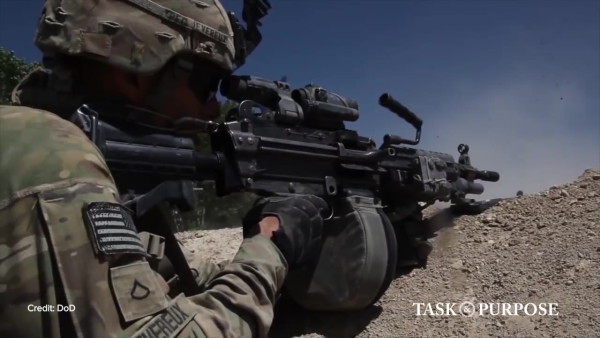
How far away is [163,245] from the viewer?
2689 mm

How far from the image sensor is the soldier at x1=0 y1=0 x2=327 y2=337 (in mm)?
1669

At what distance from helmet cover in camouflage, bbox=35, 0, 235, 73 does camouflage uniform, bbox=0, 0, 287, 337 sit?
0.62 metres

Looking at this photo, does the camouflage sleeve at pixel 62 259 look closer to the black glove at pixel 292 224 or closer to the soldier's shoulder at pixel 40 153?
the soldier's shoulder at pixel 40 153

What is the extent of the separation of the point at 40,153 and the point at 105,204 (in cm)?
24

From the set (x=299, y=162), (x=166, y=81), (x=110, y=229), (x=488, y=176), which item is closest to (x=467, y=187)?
(x=488, y=176)

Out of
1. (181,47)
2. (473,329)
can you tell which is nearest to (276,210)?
(181,47)

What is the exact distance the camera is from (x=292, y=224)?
2.69 metres

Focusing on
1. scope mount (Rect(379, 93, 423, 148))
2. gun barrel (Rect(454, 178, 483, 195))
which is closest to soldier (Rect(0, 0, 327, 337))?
scope mount (Rect(379, 93, 423, 148))

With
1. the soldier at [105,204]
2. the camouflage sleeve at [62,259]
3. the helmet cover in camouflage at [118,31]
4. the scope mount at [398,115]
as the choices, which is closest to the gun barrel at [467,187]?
the scope mount at [398,115]

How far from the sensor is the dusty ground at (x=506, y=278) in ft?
10.9

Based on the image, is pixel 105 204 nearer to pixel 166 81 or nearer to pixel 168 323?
pixel 168 323

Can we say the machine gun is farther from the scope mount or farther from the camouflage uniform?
the camouflage uniform

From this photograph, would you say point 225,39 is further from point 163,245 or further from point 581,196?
point 581,196

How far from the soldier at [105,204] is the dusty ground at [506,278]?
3.46ft
